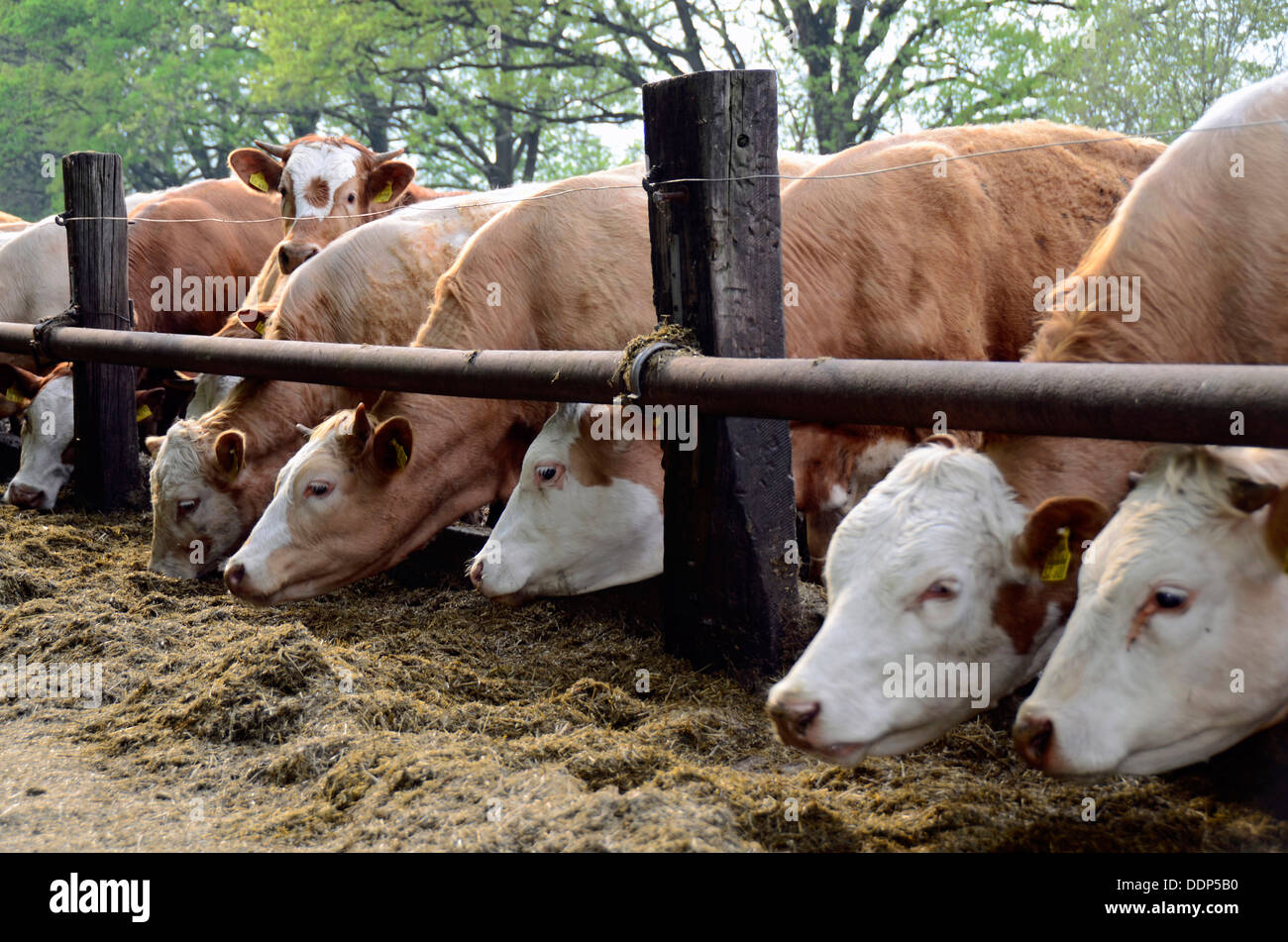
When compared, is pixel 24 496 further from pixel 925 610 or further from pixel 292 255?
pixel 925 610

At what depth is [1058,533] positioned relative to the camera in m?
2.34

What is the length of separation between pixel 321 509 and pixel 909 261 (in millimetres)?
2024

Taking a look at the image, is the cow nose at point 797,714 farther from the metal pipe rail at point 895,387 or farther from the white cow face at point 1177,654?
the metal pipe rail at point 895,387

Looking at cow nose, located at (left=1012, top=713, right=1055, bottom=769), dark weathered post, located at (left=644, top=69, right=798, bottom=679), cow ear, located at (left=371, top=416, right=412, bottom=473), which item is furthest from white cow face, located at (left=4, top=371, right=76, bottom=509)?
cow nose, located at (left=1012, top=713, right=1055, bottom=769)

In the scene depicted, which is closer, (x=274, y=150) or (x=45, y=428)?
(x=45, y=428)

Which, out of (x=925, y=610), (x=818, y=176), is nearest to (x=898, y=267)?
(x=818, y=176)

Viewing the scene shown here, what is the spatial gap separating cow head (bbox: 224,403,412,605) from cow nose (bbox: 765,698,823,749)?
73.7 inches

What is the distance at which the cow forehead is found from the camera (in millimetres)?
6801

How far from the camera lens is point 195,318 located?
719 cm

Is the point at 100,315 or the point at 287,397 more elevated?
the point at 100,315

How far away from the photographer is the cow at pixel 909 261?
391 cm

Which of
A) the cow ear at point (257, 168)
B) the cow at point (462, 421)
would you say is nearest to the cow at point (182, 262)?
the cow ear at point (257, 168)
